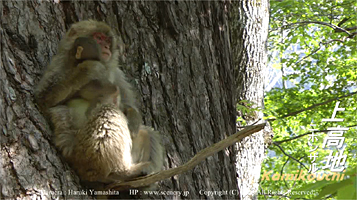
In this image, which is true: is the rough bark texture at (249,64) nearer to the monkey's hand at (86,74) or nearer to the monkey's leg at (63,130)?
the monkey's hand at (86,74)

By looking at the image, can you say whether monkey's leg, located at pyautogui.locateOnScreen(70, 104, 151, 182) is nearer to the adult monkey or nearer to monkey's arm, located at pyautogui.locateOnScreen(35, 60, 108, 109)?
the adult monkey

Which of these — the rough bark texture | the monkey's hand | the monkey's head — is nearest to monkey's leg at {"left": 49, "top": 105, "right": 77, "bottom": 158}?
the monkey's hand

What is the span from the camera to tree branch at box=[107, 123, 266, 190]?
219cm

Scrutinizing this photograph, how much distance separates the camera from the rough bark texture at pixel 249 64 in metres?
5.56

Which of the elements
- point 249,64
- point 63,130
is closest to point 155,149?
point 63,130

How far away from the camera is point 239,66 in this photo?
5707 millimetres

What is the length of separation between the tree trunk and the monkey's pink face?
0.20m

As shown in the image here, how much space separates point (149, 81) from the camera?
121 inches

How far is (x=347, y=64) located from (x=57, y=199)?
9291 mm

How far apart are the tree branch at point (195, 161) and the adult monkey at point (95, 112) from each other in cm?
14

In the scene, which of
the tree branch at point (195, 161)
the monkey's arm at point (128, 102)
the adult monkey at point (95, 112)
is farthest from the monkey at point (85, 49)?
the tree branch at point (195, 161)

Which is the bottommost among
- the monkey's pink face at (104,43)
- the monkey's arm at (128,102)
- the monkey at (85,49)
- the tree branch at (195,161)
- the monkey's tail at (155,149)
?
the tree branch at (195,161)

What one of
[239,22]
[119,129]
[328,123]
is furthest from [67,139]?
[328,123]

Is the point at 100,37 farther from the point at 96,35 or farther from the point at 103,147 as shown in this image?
the point at 103,147
